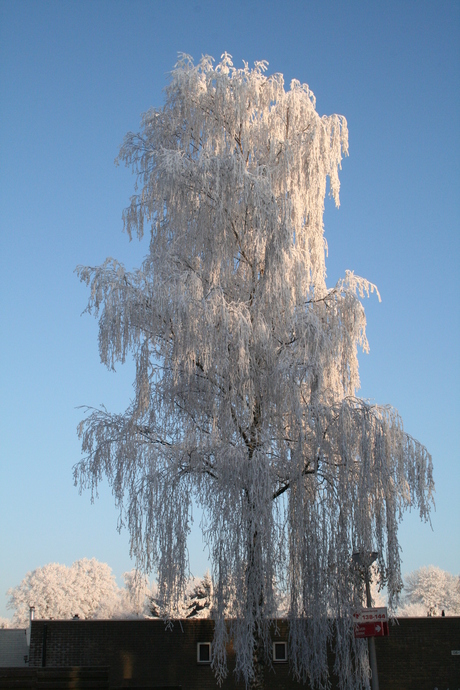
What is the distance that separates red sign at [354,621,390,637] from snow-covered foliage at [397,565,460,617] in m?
55.2

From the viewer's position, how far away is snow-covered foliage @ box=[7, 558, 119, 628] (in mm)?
63875

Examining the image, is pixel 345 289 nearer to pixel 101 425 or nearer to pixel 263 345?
Answer: pixel 263 345

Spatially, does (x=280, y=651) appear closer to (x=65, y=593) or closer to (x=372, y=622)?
(x=372, y=622)

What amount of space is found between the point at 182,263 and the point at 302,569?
5.95 m

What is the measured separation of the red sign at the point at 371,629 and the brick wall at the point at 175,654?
6.29 metres

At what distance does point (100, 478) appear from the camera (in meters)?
11.4

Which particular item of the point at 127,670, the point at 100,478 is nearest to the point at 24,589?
the point at 127,670

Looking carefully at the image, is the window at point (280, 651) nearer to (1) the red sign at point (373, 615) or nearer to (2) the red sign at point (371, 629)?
(2) the red sign at point (371, 629)

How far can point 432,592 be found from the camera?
6216 cm

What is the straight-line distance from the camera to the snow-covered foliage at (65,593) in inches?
2515

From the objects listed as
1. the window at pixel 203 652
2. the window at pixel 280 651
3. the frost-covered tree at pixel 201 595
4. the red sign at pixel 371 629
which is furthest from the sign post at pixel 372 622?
the window at pixel 203 652

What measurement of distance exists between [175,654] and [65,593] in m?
54.5

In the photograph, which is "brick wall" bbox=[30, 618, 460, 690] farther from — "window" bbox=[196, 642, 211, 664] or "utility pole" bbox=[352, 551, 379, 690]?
"utility pole" bbox=[352, 551, 379, 690]

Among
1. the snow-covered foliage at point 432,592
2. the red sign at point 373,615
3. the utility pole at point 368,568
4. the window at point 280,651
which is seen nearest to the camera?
the red sign at point 373,615
